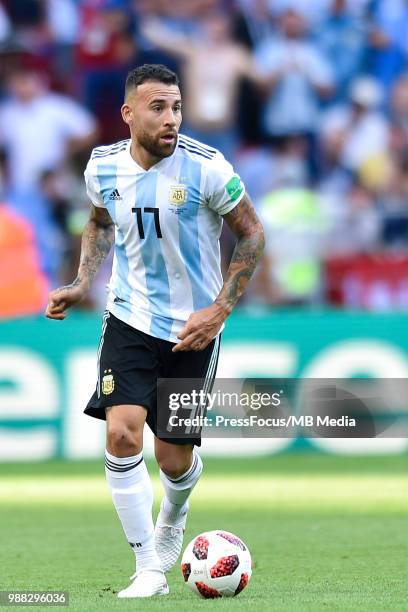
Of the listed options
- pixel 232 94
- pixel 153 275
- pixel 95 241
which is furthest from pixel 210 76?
pixel 153 275

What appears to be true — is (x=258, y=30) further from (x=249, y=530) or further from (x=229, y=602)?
(x=229, y=602)

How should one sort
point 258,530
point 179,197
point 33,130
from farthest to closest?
1. point 33,130
2. point 258,530
3. point 179,197

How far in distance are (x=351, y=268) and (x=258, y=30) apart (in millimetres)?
4323

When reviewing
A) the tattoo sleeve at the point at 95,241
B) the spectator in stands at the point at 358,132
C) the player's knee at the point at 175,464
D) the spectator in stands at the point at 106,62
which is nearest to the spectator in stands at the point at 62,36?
the spectator in stands at the point at 106,62

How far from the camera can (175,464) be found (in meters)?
6.32

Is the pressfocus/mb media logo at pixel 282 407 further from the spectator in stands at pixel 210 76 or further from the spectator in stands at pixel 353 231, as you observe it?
the spectator in stands at pixel 210 76

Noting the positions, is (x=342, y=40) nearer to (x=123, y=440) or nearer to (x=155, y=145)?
(x=155, y=145)

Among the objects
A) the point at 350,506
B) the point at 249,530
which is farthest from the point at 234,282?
the point at 350,506

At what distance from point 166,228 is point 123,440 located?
1.00m

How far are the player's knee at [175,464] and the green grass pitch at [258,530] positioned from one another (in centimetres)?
53

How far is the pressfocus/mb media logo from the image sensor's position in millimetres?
6125

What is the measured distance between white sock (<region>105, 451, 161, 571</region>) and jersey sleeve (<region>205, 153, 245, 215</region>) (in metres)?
1.20

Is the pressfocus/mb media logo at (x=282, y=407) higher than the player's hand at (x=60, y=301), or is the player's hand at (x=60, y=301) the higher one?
the player's hand at (x=60, y=301)

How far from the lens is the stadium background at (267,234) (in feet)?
30.6
